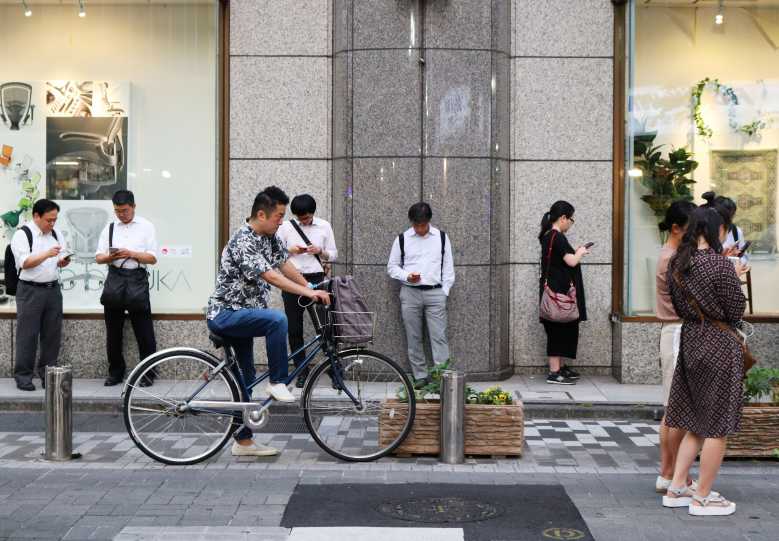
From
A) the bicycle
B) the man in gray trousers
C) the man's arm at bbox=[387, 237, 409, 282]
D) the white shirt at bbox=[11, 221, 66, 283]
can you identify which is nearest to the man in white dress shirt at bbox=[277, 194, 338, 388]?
the man's arm at bbox=[387, 237, 409, 282]

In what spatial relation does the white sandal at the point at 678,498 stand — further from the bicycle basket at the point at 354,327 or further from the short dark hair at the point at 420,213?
the short dark hair at the point at 420,213

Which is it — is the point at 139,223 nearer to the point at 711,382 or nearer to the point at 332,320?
the point at 332,320

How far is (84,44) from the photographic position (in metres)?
12.5

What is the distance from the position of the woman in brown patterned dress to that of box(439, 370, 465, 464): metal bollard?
1.86m

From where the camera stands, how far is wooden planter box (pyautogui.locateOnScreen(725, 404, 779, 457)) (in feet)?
27.5

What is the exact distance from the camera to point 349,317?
829 cm

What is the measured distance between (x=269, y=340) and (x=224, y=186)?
4388mm

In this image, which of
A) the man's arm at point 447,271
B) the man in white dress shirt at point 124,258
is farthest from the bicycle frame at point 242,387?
the man in white dress shirt at point 124,258

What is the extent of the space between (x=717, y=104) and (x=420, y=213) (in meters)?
3.67

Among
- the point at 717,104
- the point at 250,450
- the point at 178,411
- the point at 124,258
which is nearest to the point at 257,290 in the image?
the point at 178,411

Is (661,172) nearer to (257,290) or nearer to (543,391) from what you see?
(543,391)

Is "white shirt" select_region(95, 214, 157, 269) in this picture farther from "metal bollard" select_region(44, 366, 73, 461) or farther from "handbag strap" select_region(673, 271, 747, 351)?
"handbag strap" select_region(673, 271, 747, 351)

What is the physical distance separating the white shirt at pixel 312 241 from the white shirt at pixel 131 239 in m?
1.29

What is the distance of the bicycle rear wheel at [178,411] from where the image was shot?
8.12m
